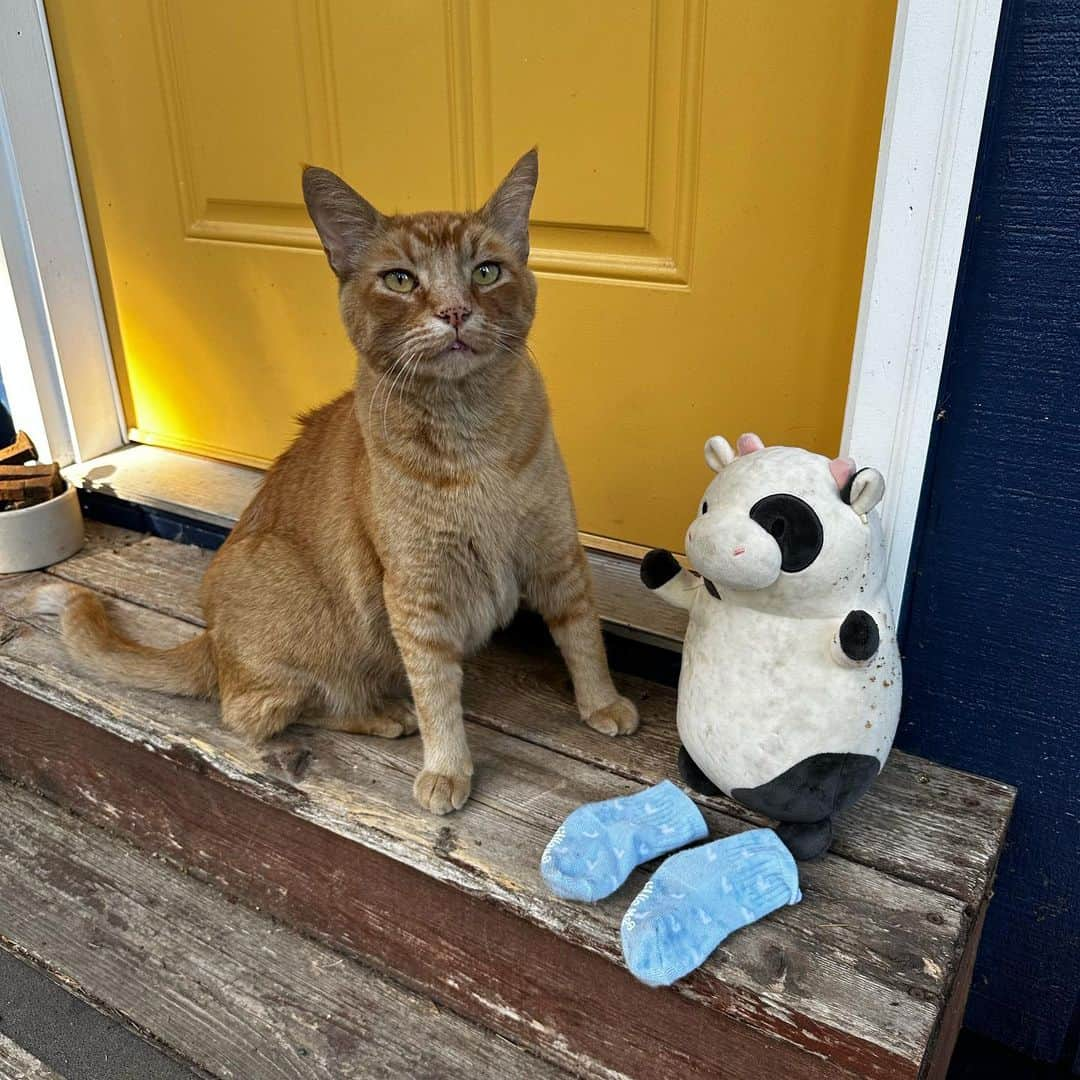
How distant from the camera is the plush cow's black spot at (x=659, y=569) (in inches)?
54.3

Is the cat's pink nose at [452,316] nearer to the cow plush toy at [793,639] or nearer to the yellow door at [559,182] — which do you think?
the cow plush toy at [793,639]

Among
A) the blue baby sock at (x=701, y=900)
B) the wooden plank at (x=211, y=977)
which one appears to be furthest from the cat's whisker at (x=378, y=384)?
the wooden plank at (x=211, y=977)

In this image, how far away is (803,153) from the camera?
1477 millimetres

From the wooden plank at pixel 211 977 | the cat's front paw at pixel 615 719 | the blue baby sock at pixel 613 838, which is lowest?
the wooden plank at pixel 211 977

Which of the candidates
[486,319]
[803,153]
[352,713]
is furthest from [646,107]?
[352,713]

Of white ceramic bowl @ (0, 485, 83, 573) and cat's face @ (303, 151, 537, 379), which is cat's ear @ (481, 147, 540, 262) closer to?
cat's face @ (303, 151, 537, 379)

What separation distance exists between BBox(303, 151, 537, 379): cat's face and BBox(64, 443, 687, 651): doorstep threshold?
67 centimetres

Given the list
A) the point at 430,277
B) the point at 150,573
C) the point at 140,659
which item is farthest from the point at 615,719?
the point at 150,573

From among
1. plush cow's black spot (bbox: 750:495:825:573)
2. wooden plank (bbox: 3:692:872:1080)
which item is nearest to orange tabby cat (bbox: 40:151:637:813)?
wooden plank (bbox: 3:692:872:1080)

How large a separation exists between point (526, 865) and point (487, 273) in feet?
2.68

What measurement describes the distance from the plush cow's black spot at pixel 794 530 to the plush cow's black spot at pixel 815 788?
26cm

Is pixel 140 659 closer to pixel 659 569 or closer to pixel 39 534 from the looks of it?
pixel 39 534

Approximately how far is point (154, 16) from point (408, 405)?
1334 mm

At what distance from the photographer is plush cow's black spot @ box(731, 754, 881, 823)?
1.21 m
